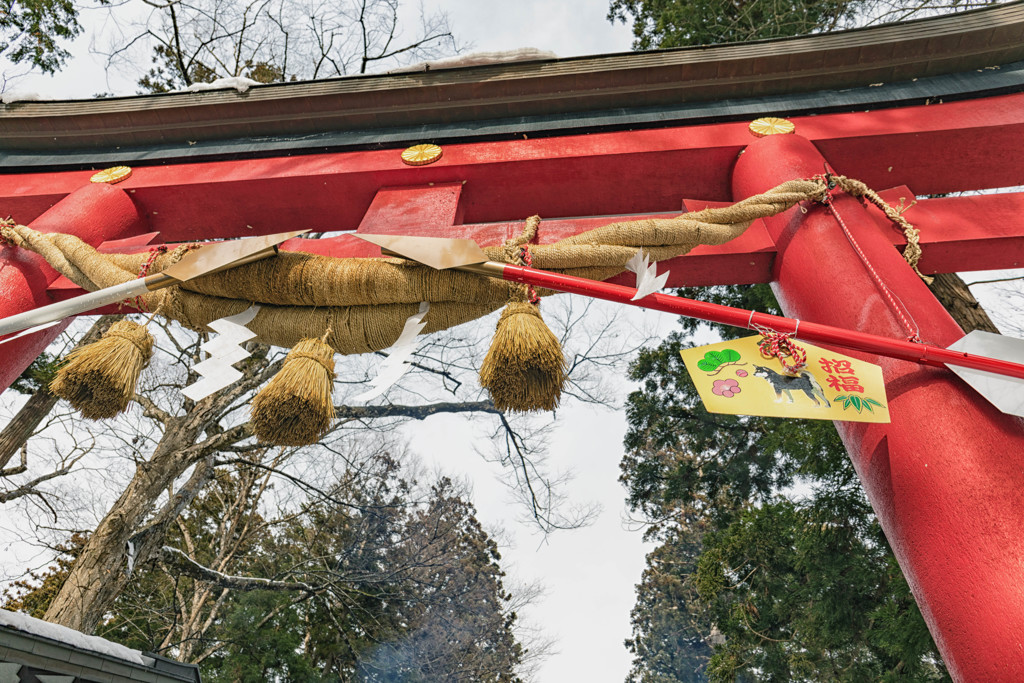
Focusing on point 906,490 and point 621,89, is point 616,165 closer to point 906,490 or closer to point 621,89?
point 621,89

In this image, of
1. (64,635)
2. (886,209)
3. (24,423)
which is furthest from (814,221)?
(24,423)

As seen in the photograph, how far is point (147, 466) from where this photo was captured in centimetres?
705

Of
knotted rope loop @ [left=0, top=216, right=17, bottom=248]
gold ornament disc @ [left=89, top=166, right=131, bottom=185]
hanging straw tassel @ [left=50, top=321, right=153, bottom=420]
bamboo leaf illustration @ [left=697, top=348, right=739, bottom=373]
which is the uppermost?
gold ornament disc @ [left=89, top=166, right=131, bottom=185]

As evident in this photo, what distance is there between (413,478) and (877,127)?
1038cm

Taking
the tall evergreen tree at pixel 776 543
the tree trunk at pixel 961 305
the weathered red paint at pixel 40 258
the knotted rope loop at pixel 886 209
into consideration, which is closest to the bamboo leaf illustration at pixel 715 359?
the knotted rope loop at pixel 886 209

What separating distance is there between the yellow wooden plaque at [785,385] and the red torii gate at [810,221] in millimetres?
179

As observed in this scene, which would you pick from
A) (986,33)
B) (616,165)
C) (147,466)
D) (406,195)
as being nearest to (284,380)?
(406,195)

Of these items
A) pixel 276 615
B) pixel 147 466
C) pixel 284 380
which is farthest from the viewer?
pixel 276 615

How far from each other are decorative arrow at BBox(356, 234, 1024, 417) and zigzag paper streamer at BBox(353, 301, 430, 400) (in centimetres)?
17

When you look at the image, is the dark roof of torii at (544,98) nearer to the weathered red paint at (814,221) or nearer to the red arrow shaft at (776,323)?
the weathered red paint at (814,221)

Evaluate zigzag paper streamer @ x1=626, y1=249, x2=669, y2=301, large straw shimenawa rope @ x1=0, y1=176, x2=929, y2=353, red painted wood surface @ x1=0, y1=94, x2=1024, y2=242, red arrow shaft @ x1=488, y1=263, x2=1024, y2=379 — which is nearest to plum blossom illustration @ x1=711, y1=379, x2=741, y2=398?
red arrow shaft @ x1=488, y1=263, x2=1024, y2=379

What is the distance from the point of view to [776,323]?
163 centimetres

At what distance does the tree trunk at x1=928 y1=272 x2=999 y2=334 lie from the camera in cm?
340

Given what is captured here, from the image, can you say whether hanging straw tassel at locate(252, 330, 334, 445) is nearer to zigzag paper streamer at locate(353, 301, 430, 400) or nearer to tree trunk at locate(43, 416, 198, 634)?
zigzag paper streamer at locate(353, 301, 430, 400)
